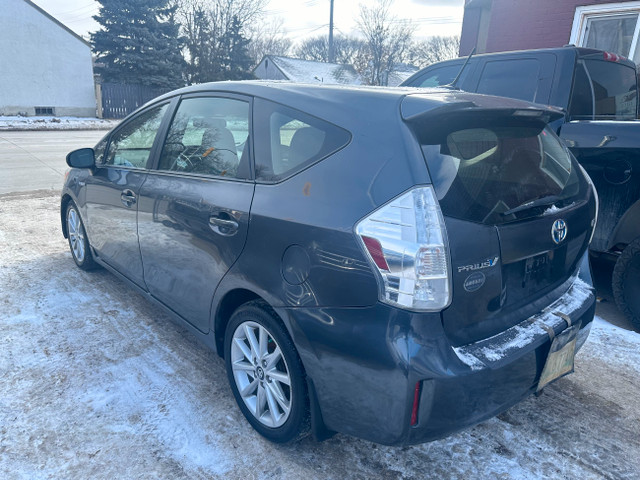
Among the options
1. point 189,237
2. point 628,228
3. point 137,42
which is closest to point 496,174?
point 189,237

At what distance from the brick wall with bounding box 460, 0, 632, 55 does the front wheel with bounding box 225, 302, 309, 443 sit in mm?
9639

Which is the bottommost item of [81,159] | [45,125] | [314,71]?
Result: [45,125]

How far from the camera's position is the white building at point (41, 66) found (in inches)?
1028

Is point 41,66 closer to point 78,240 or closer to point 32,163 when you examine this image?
point 32,163

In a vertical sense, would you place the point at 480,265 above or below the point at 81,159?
below

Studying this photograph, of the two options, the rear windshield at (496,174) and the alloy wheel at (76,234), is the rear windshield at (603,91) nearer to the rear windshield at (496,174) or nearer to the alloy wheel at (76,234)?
the rear windshield at (496,174)

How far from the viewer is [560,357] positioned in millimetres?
2125

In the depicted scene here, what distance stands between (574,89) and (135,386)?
4.23 m

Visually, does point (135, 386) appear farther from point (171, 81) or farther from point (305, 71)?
point (305, 71)

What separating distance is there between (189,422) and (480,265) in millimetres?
1719

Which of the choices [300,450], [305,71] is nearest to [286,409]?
[300,450]

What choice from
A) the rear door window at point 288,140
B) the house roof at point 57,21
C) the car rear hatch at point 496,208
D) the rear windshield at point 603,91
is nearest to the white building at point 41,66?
the house roof at point 57,21

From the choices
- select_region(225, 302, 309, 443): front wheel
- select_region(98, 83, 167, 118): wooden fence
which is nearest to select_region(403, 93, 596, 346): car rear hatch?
select_region(225, 302, 309, 443): front wheel

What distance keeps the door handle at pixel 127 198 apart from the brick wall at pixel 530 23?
365 inches
